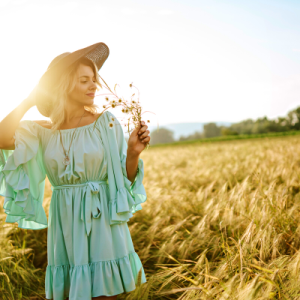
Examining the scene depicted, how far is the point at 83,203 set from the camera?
1.82 meters

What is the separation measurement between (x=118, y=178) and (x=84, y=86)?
2.32 feet

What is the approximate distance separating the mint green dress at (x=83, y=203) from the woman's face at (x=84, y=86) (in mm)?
188

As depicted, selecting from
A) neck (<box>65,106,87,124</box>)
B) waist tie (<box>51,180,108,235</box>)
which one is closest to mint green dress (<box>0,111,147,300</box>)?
waist tie (<box>51,180,108,235</box>)

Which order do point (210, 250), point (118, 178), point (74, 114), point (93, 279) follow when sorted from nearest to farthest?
1. point (93, 279)
2. point (118, 178)
3. point (74, 114)
4. point (210, 250)

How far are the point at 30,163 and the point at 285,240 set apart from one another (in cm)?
206

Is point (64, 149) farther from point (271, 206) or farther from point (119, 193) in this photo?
point (271, 206)

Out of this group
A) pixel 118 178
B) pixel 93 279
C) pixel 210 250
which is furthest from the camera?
pixel 210 250

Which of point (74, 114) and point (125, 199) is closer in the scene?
point (125, 199)

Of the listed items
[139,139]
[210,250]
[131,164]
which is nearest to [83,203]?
[131,164]

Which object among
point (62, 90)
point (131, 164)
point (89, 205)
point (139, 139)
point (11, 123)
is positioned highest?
point (62, 90)

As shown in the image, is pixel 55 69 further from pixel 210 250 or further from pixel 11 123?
pixel 210 250

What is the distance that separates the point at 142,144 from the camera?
1.76 meters

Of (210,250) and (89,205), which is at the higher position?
(89,205)

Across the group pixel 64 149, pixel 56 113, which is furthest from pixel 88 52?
pixel 64 149
